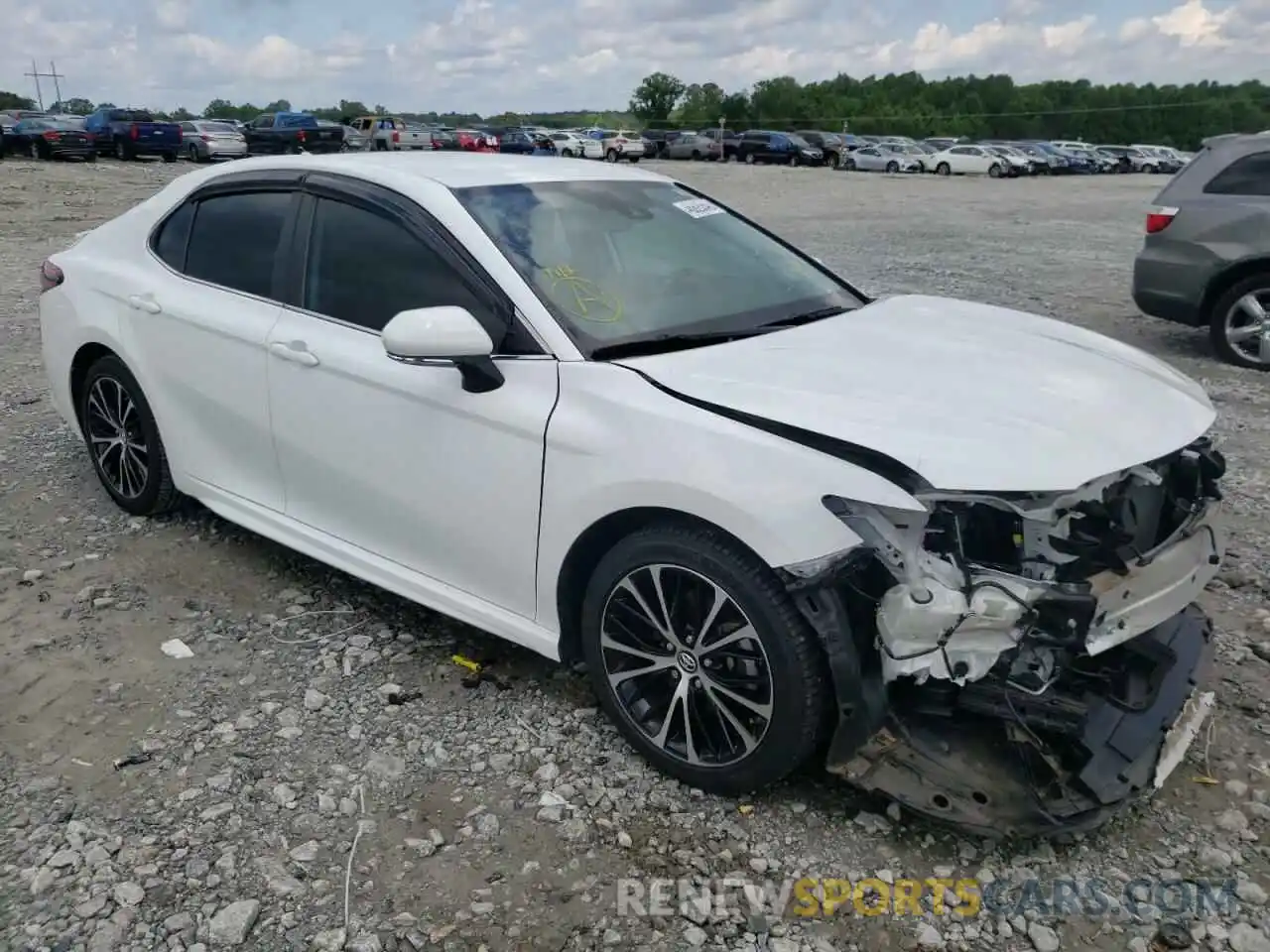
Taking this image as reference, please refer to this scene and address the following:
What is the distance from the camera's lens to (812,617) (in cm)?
261

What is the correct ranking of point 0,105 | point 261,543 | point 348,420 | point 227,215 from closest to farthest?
point 348,420 < point 227,215 < point 261,543 < point 0,105

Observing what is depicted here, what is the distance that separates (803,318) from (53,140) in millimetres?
34282

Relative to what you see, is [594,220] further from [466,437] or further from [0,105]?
[0,105]

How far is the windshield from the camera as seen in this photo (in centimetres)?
329

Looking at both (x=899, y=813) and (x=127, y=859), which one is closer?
(x=127, y=859)

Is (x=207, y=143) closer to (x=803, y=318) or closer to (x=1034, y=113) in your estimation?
(x=803, y=318)

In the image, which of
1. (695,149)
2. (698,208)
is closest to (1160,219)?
(698,208)

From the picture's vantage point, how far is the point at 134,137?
3353 centimetres

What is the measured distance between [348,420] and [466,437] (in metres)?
0.57

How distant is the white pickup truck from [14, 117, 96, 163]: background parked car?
1010 cm

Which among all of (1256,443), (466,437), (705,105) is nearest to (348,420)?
(466,437)

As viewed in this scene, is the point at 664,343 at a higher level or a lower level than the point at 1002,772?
higher

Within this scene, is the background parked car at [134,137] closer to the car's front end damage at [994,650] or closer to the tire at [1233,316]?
the tire at [1233,316]

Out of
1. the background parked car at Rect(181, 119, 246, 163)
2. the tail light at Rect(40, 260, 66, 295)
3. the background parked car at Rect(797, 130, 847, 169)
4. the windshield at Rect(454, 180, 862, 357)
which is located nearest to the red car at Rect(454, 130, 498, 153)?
the background parked car at Rect(181, 119, 246, 163)
